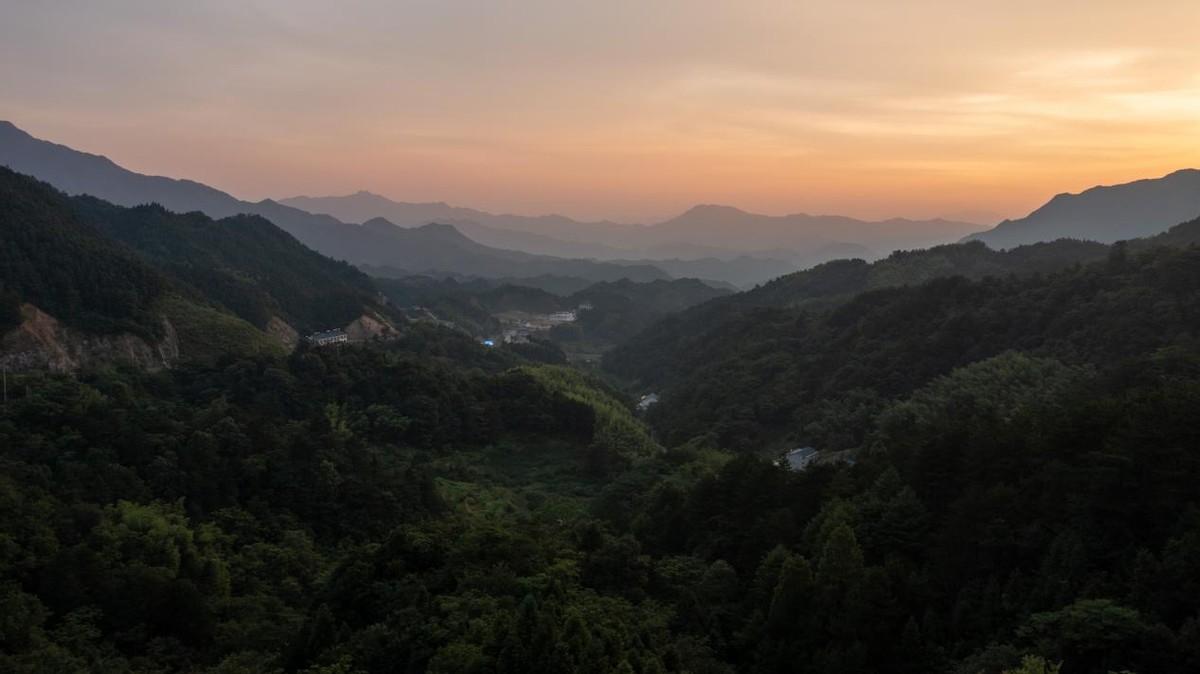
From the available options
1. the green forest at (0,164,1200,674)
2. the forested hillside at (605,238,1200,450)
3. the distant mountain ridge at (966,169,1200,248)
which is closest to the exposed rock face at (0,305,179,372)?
the green forest at (0,164,1200,674)

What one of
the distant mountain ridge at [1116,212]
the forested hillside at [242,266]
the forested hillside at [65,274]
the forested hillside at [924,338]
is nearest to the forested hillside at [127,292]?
the forested hillside at [65,274]

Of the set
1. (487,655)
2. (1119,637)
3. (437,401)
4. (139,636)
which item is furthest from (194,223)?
(1119,637)

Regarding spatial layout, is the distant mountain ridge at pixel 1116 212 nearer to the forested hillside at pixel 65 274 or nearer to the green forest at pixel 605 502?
the green forest at pixel 605 502

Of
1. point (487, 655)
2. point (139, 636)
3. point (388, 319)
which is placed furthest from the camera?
point (388, 319)

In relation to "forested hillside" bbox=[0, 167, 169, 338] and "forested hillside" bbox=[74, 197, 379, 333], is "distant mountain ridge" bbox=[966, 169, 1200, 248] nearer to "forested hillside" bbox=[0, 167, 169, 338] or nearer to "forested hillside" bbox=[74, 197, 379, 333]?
"forested hillside" bbox=[74, 197, 379, 333]

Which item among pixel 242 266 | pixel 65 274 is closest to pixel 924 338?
pixel 65 274

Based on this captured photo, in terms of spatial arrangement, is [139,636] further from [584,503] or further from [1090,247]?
[1090,247]

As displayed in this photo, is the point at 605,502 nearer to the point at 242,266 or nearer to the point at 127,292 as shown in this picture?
the point at 127,292
